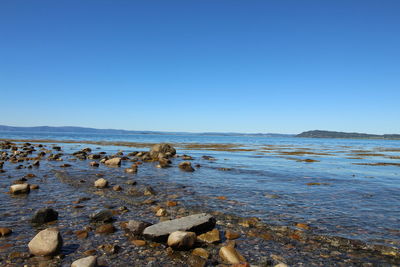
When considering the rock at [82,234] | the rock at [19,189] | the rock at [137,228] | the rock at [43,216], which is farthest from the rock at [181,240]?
the rock at [19,189]

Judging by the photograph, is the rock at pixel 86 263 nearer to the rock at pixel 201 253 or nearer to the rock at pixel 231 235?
the rock at pixel 201 253

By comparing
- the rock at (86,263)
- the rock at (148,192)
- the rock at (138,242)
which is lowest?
the rock at (148,192)

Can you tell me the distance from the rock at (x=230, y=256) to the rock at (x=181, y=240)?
0.85 metres

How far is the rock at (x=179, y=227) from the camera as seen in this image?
7094 mm

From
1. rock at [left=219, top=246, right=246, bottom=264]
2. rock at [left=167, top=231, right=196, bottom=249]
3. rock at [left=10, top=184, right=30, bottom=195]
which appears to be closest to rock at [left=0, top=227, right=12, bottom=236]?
rock at [left=167, top=231, right=196, bottom=249]

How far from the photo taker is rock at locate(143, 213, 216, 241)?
7.09m

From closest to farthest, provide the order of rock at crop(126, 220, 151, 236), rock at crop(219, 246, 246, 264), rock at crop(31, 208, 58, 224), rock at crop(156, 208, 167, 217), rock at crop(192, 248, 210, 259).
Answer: rock at crop(219, 246, 246, 264) → rock at crop(192, 248, 210, 259) → rock at crop(126, 220, 151, 236) → rock at crop(31, 208, 58, 224) → rock at crop(156, 208, 167, 217)

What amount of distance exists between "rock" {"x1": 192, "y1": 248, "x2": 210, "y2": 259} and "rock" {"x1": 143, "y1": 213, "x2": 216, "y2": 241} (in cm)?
86

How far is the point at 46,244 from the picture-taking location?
624cm

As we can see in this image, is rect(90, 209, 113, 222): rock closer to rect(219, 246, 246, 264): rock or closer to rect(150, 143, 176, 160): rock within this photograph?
rect(219, 246, 246, 264): rock

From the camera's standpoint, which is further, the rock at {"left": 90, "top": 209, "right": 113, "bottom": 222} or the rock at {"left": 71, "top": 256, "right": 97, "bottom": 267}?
the rock at {"left": 90, "top": 209, "right": 113, "bottom": 222}

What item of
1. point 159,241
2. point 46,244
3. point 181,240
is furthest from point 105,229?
point 181,240

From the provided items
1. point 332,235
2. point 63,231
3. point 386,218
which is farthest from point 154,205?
point 386,218

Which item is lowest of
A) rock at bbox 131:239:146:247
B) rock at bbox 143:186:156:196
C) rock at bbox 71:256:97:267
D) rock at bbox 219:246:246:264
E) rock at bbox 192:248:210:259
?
rock at bbox 143:186:156:196
